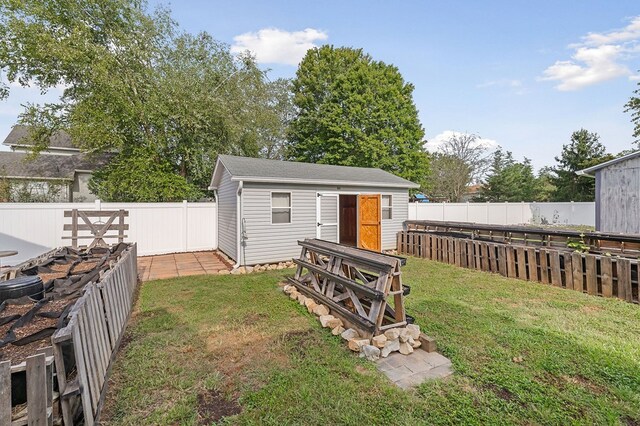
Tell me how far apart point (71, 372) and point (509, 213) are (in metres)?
23.1

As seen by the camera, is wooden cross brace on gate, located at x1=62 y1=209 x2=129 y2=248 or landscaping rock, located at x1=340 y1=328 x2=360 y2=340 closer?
landscaping rock, located at x1=340 y1=328 x2=360 y2=340

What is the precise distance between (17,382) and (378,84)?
→ 77.5 feet

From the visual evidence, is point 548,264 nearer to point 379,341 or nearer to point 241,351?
point 379,341

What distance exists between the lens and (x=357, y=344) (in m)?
3.43

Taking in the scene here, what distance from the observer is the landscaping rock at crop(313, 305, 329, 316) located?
4.48 meters

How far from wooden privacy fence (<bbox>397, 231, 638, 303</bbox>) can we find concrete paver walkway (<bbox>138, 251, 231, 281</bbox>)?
6.37m

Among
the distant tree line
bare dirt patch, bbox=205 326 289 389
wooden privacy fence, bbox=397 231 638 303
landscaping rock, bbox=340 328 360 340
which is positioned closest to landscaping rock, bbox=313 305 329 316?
landscaping rock, bbox=340 328 360 340

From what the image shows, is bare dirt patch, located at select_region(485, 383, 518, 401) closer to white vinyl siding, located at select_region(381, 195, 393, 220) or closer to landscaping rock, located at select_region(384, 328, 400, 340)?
landscaping rock, located at select_region(384, 328, 400, 340)

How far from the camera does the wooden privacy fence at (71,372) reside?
69.5 inches

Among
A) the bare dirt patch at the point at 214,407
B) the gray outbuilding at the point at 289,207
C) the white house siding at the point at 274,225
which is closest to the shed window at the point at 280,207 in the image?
the gray outbuilding at the point at 289,207

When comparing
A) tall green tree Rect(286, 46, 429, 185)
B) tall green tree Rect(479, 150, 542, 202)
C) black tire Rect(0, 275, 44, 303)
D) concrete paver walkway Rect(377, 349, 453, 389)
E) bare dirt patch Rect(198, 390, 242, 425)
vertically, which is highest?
tall green tree Rect(286, 46, 429, 185)

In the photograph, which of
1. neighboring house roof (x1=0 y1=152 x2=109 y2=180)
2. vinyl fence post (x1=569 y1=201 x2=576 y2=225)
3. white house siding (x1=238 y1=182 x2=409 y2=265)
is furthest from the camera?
vinyl fence post (x1=569 y1=201 x2=576 y2=225)

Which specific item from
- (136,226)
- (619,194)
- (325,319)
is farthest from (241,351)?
(619,194)

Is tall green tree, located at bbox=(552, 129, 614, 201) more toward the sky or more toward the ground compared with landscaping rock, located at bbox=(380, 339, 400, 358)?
more toward the sky
